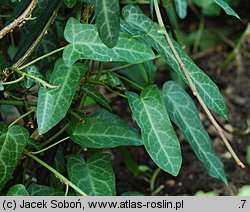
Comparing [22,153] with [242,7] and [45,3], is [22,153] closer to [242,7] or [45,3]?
[45,3]

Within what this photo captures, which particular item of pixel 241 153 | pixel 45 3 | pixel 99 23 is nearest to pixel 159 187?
pixel 241 153

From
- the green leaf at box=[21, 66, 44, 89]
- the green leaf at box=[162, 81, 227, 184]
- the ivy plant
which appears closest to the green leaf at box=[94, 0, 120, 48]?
the ivy plant

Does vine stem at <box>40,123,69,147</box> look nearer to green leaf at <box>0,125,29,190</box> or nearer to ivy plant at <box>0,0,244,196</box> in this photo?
ivy plant at <box>0,0,244,196</box>

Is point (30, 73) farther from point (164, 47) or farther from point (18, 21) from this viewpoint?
point (164, 47)

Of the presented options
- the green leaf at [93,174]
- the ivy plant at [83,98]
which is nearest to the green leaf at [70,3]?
the ivy plant at [83,98]

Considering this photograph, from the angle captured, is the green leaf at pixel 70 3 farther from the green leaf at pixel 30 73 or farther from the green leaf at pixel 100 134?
the green leaf at pixel 100 134

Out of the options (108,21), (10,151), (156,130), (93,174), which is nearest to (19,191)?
(10,151)
